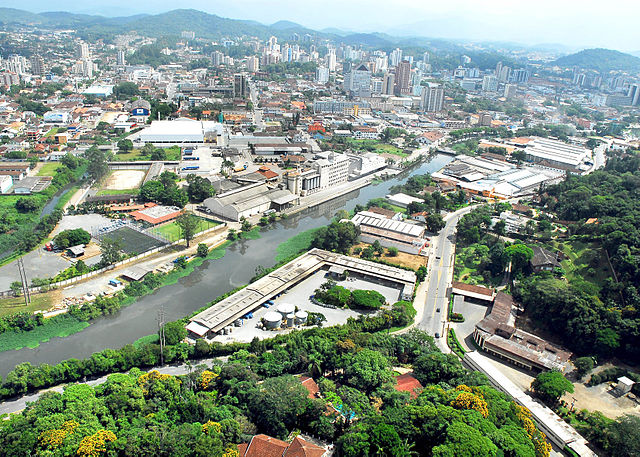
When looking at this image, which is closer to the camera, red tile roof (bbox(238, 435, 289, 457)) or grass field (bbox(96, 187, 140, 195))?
red tile roof (bbox(238, 435, 289, 457))

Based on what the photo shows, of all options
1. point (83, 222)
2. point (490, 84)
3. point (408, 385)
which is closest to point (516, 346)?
point (408, 385)

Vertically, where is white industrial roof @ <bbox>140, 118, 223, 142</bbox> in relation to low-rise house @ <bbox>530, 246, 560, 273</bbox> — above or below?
above

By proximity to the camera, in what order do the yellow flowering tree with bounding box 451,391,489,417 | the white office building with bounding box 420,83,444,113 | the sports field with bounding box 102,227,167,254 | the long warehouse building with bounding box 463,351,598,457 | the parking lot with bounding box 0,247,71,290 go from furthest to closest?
the white office building with bounding box 420,83,444,113 < the sports field with bounding box 102,227,167,254 < the parking lot with bounding box 0,247,71,290 < the long warehouse building with bounding box 463,351,598,457 < the yellow flowering tree with bounding box 451,391,489,417

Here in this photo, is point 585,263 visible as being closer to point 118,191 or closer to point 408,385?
point 408,385

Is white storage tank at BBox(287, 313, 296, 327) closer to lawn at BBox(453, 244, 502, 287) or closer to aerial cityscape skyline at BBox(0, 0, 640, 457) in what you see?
aerial cityscape skyline at BBox(0, 0, 640, 457)

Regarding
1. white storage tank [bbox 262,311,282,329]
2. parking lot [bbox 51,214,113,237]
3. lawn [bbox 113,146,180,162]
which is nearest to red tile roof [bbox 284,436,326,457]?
white storage tank [bbox 262,311,282,329]

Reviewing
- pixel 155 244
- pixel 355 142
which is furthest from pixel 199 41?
pixel 155 244
